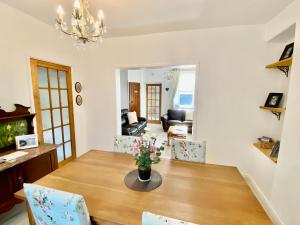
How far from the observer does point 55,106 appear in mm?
2777

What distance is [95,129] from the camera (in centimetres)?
342

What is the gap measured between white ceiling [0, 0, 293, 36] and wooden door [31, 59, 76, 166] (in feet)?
2.58

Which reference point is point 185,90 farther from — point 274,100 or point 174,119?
point 274,100

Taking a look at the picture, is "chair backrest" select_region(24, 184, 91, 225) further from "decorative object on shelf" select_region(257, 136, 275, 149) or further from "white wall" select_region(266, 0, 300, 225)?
"decorative object on shelf" select_region(257, 136, 275, 149)

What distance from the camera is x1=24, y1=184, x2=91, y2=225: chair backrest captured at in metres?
0.87

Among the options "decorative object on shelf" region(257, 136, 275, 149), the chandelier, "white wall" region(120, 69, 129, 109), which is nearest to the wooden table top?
"decorative object on shelf" region(257, 136, 275, 149)

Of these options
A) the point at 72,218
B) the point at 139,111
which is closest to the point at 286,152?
the point at 72,218

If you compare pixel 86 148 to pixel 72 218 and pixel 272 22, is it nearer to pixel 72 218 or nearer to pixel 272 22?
pixel 72 218

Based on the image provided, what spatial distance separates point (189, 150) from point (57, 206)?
4.62 feet

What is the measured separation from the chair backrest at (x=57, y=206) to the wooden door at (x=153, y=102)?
22.0 ft

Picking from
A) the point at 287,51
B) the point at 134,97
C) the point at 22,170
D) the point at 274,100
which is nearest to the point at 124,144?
the point at 22,170

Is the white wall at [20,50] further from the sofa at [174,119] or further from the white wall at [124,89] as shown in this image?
the sofa at [174,119]

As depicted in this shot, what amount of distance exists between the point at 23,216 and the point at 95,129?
1.82m

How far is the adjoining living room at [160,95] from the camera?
6.26 m
